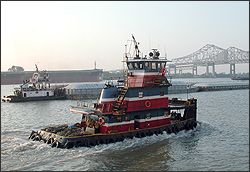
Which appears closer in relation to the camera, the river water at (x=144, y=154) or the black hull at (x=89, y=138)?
the river water at (x=144, y=154)

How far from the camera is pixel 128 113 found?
72.9ft

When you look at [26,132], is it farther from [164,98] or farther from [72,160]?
[164,98]

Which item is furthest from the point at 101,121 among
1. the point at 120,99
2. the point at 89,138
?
the point at 120,99

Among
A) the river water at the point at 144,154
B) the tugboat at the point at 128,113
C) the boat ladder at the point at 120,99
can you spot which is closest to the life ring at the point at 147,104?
the tugboat at the point at 128,113

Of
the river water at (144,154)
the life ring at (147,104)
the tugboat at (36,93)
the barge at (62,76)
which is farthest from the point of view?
the barge at (62,76)

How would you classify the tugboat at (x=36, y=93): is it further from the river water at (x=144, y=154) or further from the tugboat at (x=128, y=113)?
the tugboat at (x=128, y=113)

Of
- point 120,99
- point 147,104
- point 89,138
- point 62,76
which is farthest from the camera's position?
point 62,76

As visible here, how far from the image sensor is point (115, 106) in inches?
861

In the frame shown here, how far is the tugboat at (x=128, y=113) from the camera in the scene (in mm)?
20891

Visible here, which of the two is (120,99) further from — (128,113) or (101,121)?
(101,121)

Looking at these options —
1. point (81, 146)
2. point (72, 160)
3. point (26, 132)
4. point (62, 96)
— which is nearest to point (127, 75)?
point (81, 146)

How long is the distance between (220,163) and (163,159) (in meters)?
3.79

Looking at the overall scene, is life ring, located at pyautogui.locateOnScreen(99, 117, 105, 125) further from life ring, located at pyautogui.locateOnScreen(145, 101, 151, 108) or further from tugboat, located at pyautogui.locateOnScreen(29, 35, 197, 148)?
life ring, located at pyautogui.locateOnScreen(145, 101, 151, 108)

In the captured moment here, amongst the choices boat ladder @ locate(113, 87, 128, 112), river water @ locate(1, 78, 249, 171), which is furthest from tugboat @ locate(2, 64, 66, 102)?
boat ladder @ locate(113, 87, 128, 112)
